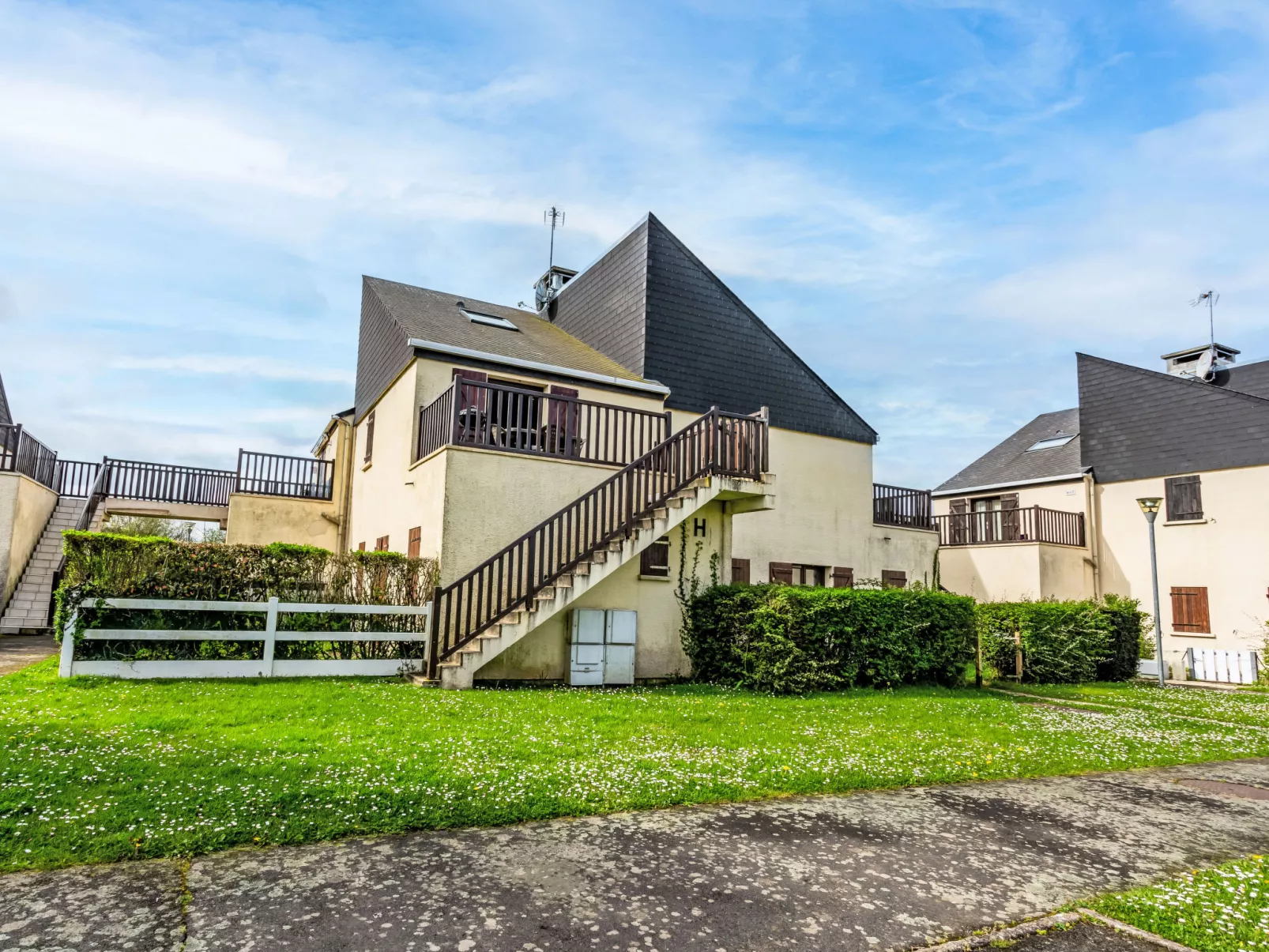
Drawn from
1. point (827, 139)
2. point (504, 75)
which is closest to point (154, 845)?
point (504, 75)

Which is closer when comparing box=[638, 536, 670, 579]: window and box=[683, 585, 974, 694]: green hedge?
box=[683, 585, 974, 694]: green hedge

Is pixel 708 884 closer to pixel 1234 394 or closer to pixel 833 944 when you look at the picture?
pixel 833 944

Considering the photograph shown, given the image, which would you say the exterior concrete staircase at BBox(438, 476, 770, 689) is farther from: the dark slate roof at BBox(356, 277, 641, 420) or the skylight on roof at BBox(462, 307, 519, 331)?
the skylight on roof at BBox(462, 307, 519, 331)

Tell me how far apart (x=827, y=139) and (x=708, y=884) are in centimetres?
897

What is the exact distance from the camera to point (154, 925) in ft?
10.7

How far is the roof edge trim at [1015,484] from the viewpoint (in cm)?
2520

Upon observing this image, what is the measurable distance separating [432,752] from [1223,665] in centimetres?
2130

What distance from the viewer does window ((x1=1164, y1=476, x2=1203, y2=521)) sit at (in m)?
22.1

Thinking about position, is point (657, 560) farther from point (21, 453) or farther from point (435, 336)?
point (21, 453)

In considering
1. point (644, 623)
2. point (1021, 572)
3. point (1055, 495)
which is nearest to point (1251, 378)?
point (1055, 495)

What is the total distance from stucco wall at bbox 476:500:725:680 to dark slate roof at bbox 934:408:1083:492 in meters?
17.9

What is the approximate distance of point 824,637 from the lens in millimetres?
12078

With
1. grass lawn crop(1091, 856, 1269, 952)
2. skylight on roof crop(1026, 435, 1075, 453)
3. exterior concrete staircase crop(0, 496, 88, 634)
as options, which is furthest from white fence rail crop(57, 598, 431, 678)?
skylight on roof crop(1026, 435, 1075, 453)

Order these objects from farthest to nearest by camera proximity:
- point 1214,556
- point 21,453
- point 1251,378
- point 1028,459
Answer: point 1028,459, point 1251,378, point 1214,556, point 21,453
